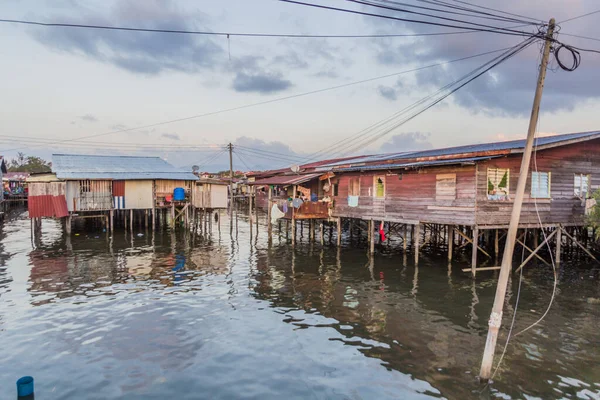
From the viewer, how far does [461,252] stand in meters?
24.2

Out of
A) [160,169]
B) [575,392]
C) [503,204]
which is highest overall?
[160,169]

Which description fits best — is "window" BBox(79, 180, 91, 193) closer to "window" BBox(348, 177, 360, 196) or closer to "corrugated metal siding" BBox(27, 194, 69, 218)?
"corrugated metal siding" BBox(27, 194, 69, 218)

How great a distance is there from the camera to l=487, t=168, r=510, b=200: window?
1784cm

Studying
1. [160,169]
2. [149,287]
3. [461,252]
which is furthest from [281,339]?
[160,169]

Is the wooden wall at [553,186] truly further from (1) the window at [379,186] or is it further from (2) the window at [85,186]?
(2) the window at [85,186]

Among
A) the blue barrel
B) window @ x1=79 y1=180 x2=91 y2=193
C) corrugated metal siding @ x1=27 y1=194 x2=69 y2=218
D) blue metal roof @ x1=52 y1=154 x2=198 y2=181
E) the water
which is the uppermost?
blue metal roof @ x1=52 y1=154 x2=198 y2=181

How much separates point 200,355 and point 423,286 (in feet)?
34.3

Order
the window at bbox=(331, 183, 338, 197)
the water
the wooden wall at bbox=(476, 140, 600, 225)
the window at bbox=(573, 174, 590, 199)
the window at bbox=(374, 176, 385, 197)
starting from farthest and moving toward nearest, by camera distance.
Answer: the window at bbox=(331, 183, 338, 197)
the window at bbox=(374, 176, 385, 197)
the window at bbox=(573, 174, 590, 199)
the wooden wall at bbox=(476, 140, 600, 225)
the water

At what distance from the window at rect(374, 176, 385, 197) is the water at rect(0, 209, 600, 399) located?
4476mm

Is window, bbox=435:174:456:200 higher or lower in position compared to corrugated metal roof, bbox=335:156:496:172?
lower

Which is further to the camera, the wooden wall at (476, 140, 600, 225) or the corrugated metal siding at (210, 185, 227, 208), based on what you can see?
the corrugated metal siding at (210, 185, 227, 208)

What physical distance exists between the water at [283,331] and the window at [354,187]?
578 centimetres

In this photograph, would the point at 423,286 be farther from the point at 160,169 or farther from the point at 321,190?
the point at 160,169

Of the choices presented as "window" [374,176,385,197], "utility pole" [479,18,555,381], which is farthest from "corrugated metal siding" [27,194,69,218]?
"utility pole" [479,18,555,381]
